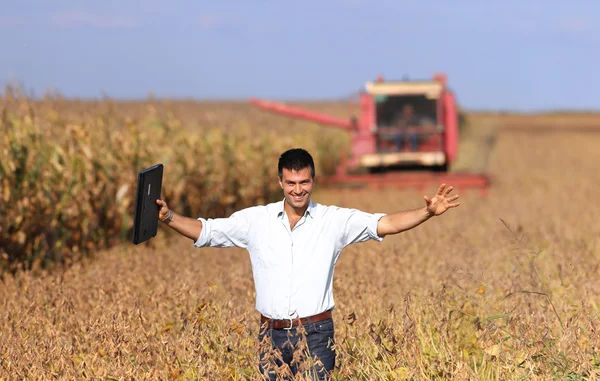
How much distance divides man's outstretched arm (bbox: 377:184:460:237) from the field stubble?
38 cm

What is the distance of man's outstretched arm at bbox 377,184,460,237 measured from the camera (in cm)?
355

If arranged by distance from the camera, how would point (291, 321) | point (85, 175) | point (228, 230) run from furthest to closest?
point (85, 175) < point (228, 230) < point (291, 321)

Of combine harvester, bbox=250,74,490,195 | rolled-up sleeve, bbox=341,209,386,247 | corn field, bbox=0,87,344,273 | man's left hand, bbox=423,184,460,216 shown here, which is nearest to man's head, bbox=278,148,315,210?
rolled-up sleeve, bbox=341,209,386,247

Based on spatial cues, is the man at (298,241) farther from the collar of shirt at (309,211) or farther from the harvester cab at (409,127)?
the harvester cab at (409,127)

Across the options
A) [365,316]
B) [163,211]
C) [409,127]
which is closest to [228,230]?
[163,211]

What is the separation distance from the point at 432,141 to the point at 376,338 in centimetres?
1476

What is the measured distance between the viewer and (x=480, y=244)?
25.7 ft

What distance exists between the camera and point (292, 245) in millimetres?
3561

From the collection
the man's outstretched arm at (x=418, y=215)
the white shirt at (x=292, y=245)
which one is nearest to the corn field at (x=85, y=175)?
the white shirt at (x=292, y=245)

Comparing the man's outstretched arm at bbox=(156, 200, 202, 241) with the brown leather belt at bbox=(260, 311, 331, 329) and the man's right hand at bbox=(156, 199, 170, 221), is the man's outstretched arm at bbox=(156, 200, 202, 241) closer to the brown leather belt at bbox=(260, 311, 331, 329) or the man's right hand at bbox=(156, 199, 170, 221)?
the man's right hand at bbox=(156, 199, 170, 221)

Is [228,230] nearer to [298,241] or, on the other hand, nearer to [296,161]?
[298,241]

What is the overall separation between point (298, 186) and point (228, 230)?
0.41 m

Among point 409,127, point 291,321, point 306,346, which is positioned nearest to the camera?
point 306,346

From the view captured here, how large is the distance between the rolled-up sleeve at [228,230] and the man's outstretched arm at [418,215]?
0.60m
